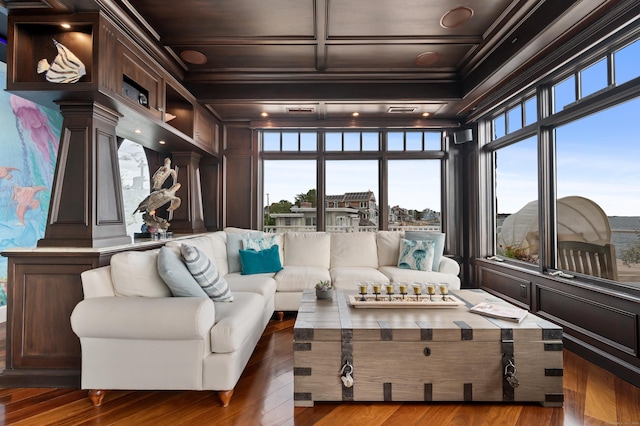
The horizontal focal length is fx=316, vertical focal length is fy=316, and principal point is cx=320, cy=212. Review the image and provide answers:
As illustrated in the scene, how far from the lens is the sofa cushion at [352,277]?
138 inches

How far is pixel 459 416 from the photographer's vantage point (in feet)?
5.83

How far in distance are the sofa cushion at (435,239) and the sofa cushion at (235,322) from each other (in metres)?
2.33

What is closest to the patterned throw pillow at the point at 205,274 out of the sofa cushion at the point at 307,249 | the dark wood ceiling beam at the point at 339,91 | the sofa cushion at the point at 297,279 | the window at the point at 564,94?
the sofa cushion at the point at 297,279

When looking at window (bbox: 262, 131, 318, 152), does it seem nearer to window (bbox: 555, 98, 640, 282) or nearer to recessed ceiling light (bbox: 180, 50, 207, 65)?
recessed ceiling light (bbox: 180, 50, 207, 65)

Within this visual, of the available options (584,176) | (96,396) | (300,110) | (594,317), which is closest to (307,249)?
(300,110)

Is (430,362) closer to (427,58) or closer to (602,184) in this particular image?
(602,184)

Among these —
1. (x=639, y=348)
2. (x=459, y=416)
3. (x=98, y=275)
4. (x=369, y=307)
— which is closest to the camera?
(x=459, y=416)

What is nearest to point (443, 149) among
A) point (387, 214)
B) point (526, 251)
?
point (387, 214)

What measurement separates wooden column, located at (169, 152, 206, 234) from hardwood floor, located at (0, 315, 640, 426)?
2245 millimetres

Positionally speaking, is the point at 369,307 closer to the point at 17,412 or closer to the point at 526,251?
the point at 17,412

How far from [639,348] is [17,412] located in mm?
3919

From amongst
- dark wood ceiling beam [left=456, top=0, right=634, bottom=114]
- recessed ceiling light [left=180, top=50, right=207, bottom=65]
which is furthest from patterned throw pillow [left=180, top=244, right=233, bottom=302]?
dark wood ceiling beam [left=456, top=0, right=634, bottom=114]

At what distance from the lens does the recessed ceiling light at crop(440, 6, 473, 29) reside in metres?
2.63

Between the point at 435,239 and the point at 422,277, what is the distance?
685mm
